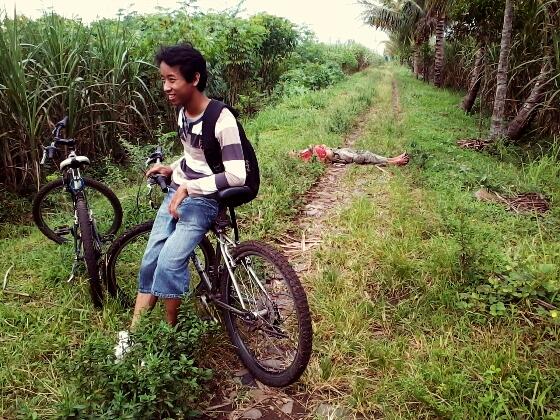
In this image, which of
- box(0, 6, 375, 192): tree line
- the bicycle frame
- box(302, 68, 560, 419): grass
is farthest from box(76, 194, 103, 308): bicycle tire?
box(0, 6, 375, 192): tree line

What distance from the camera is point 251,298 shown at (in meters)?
2.48

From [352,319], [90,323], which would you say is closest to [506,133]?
[352,319]

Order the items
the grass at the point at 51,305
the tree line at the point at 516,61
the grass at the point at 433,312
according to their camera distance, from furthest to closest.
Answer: the tree line at the point at 516,61
the grass at the point at 51,305
the grass at the point at 433,312

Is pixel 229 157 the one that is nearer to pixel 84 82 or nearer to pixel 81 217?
pixel 81 217

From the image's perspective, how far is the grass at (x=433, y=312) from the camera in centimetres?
214

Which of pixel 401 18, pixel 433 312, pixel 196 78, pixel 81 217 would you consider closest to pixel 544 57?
pixel 433 312

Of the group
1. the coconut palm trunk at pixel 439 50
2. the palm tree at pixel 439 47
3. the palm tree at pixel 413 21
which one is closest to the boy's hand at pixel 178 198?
the palm tree at pixel 413 21

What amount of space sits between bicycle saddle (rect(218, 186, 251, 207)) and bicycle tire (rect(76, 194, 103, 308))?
1.07 metres

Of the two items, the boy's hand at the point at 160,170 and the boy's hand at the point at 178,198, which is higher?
the boy's hand at the point at 160,170

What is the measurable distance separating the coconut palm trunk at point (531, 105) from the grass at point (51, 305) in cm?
376

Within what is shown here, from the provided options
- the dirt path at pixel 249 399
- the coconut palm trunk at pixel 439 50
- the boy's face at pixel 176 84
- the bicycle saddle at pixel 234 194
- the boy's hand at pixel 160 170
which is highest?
the coconut palm trunk at pixel 439 50

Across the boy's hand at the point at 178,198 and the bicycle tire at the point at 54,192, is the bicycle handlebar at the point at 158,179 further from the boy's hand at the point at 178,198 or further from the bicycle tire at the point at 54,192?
the bicycle tire at the point at 54,192

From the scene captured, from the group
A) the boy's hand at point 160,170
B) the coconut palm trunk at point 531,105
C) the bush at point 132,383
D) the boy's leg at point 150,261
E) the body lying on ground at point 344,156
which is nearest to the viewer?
the bush at point 132,383

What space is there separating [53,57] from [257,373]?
4.53 metres
